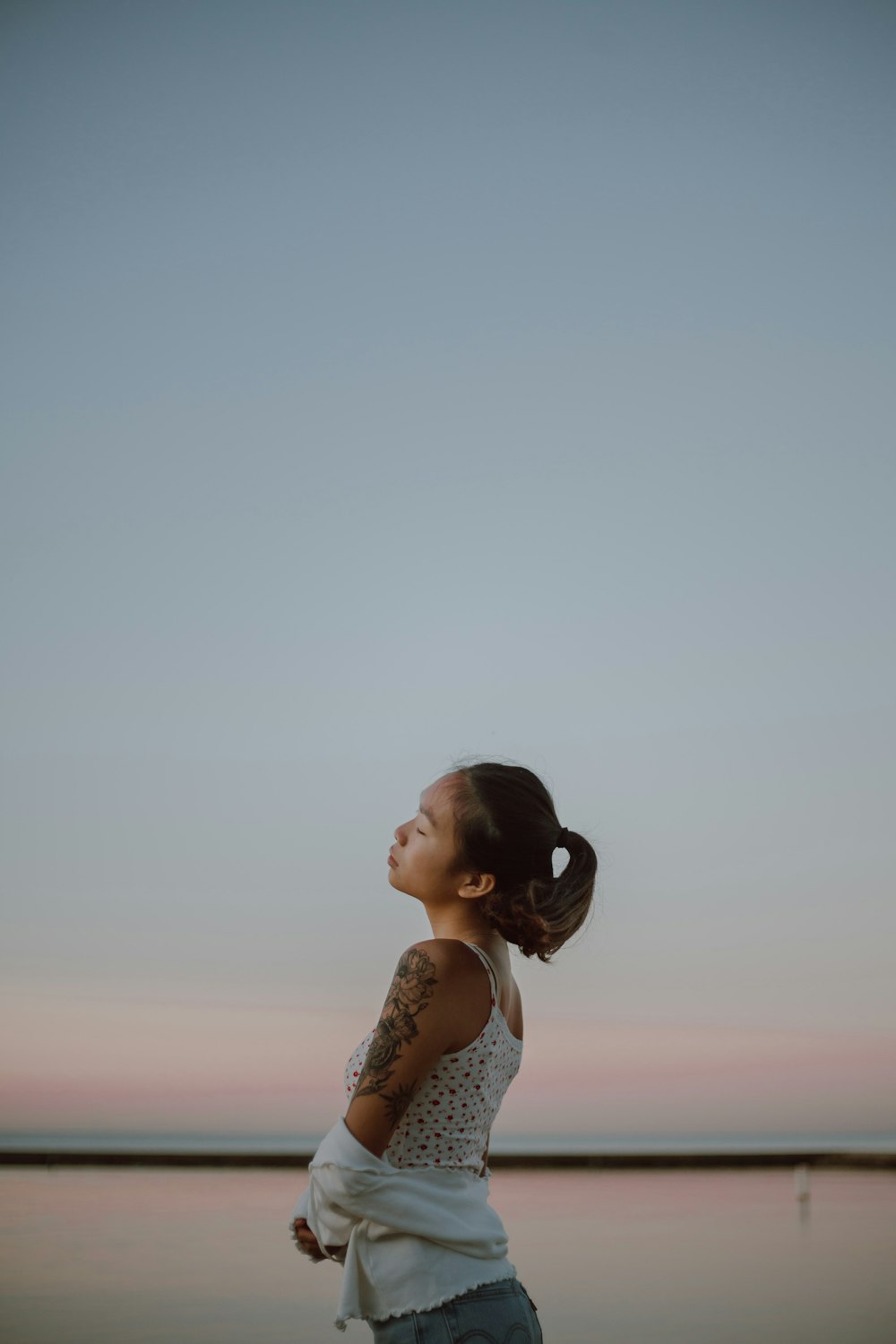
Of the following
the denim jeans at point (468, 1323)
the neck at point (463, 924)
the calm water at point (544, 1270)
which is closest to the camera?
the denim jeans at point (468, 1323)

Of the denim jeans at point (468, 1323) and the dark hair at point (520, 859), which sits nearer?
the denim jeans at point (468, 1323)

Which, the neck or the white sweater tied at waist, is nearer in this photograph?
the white sweater tied at waist

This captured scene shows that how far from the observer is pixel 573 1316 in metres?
6.83

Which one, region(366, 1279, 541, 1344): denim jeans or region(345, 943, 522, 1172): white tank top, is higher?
region(345, 943, 522, 1172): white tank top

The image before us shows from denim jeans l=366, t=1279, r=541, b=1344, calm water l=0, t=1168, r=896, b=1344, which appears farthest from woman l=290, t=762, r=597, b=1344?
calm water l=0, t=1168, r=896, b=1344

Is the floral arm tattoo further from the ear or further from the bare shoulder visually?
the ear

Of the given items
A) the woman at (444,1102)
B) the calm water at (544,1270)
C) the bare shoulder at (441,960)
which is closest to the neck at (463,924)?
the woman at (444,1102)

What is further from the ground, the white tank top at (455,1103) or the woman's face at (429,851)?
the woman's face at (429,851)

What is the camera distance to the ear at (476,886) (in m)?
1.55

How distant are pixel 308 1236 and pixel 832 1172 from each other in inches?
919

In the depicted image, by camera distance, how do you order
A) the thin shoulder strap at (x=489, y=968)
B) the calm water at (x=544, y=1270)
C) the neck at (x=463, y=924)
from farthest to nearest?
the calm water at (x=544, y=1270), the neck at (x=463, y=924), the thin shoulder strap at (x=489, y=968)

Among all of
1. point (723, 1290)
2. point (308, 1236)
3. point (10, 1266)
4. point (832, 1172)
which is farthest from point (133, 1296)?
point (832, 1172)

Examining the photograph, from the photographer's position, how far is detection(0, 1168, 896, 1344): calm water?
255 inches

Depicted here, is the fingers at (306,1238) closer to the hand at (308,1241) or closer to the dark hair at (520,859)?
the hand at (308,1241)
